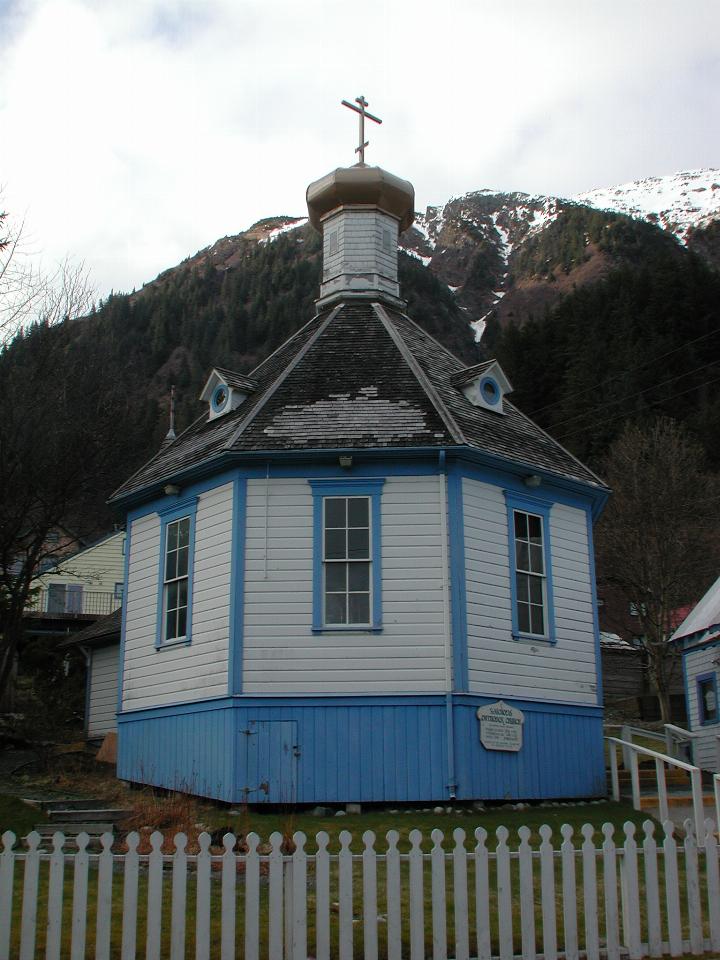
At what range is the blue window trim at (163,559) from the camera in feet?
52.1

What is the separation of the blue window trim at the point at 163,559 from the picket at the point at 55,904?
8.41 m

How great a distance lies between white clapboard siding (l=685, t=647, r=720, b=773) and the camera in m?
22.0

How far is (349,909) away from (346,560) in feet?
25.7

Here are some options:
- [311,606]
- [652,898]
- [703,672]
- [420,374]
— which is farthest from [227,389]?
[703,672]

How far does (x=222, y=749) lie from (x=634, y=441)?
92.6ft

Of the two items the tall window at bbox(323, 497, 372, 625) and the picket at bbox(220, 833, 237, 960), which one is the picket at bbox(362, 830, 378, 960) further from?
the tall window at bbox(323, 497, 372, 625)

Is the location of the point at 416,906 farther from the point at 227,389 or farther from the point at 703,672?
the point at 703,672

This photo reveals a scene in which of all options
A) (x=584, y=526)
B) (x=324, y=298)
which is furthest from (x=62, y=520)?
(x=584, y=526)

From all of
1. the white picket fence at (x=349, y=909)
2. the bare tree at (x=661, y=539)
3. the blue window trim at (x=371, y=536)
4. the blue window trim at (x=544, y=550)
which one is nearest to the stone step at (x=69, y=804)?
the blue window trim at (x=371, y=536)

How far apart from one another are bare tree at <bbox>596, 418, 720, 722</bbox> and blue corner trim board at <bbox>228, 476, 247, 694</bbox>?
2146 centimetres

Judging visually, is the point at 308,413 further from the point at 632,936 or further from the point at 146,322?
the point at 146,322

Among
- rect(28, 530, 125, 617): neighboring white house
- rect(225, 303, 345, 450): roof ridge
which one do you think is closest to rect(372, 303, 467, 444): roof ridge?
rect(225, 303, 345, 450): roof ridge

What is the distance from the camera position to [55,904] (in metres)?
7.19

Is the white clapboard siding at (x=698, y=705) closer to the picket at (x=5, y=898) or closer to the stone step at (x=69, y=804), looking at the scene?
the stone step at (x=69, y=804)
